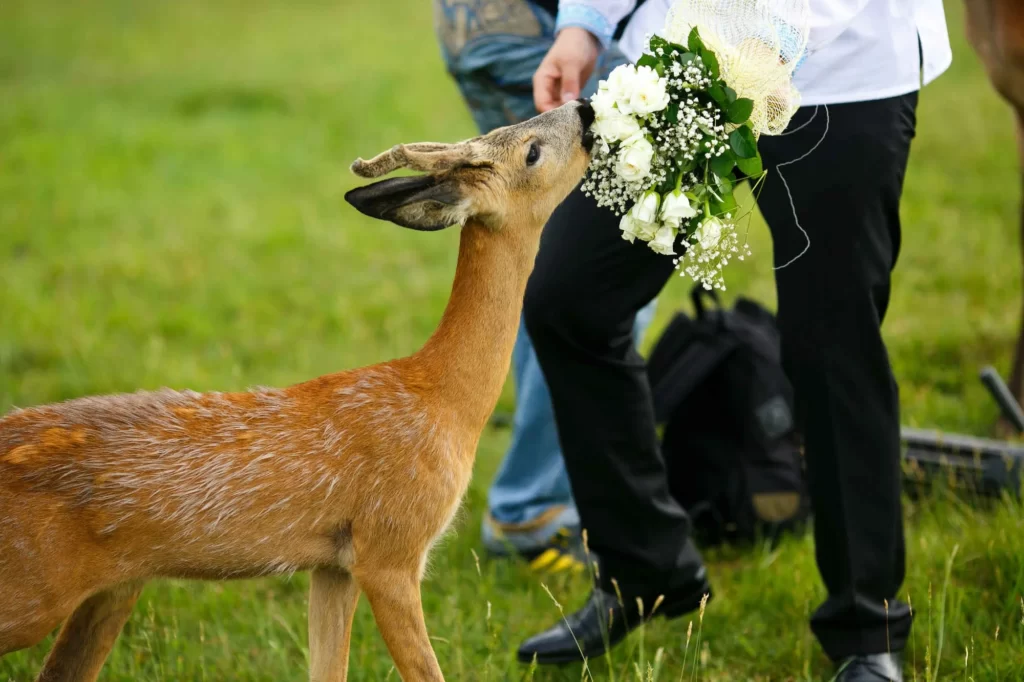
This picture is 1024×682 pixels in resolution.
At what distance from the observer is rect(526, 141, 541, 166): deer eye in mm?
2646

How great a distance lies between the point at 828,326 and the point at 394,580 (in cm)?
120

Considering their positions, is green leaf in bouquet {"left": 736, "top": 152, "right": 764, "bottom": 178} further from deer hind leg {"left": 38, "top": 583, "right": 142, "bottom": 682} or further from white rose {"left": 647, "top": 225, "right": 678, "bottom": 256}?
deer hind leg {"left": 38, "top": 583, "right": 142, "bottom": 682}

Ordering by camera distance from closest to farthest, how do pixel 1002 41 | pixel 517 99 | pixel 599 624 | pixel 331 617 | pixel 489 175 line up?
pixel 489 175
pixel 331 617
pixel 599 624
pixel 517 99
pixel 1002 41

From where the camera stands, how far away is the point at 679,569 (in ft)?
10.5

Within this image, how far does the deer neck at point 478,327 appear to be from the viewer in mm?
2609

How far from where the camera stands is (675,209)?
2.38 metres

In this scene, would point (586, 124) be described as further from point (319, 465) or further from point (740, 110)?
point (319, 465)

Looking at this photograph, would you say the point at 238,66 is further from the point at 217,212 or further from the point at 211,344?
the point at 211,344

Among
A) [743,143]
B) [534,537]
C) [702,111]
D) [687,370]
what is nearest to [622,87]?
[702,111]

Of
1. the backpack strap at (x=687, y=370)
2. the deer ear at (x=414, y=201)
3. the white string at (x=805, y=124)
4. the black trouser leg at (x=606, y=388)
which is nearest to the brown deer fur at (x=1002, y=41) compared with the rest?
the backpack strap at (x=687, y=370)

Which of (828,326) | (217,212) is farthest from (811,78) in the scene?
(217,212)

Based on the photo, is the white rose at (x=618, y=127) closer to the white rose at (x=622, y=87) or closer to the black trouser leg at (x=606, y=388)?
the white rose at (x=622, y=87)

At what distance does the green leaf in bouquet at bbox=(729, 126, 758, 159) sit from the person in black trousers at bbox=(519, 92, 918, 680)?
270 mm

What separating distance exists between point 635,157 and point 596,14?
712mm
